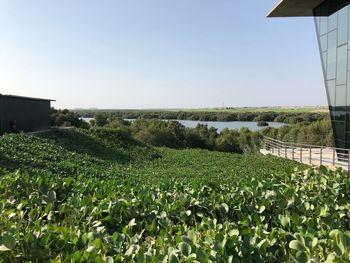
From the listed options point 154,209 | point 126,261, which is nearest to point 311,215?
point 154,209

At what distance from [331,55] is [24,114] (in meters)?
18.6

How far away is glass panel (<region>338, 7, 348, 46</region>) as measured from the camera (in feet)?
57.6

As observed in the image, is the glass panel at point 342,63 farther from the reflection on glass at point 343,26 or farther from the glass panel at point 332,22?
the glass panel at point 332,22

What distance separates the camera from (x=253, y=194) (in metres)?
5.29

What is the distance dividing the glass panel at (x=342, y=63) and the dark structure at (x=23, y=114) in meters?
18.2

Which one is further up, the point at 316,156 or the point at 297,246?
the point at 297,246

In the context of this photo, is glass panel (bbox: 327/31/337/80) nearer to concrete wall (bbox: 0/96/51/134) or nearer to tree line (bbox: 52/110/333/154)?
concrete wall (bbox: 0/96/51/134)

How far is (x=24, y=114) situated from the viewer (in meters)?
23.7

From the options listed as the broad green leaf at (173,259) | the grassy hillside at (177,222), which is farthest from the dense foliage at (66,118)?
the broad green leaf at (173,259)

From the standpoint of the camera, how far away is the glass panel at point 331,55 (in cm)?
1856

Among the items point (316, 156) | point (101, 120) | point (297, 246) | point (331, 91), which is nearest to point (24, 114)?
point (316, 156)

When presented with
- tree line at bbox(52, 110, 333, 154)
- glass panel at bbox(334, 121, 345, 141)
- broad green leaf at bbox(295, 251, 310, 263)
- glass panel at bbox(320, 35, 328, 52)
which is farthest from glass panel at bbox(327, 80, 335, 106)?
tree line at bbox(52, 110, 333, 154)

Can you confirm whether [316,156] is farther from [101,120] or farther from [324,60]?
[101,120]

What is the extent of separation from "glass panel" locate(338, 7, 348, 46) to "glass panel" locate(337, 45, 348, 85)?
37 centimetres
